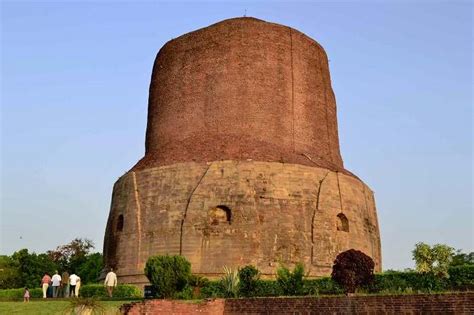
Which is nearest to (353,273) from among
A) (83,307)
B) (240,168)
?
(83,307)

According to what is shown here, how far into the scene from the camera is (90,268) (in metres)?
38.4

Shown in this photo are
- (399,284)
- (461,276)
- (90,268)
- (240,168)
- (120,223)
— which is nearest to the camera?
(461,276)

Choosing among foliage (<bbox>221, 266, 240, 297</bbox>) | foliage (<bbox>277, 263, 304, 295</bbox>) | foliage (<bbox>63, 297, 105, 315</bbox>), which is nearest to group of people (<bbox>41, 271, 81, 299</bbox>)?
foliage (<bbox>221, 266, 240, 297</bbox>)

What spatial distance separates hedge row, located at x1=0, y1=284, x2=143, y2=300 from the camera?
17797 mm

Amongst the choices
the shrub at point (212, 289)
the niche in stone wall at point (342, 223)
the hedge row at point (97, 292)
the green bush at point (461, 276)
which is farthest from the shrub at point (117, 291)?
the green bush at point (461, 276)

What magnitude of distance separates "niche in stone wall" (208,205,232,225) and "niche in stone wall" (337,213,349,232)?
4.15 metres

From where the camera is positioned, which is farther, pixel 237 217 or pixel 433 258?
pixel 237 217

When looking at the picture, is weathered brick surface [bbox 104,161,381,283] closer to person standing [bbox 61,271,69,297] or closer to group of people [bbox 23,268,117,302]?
person standing [bbox 61,271,69,297]

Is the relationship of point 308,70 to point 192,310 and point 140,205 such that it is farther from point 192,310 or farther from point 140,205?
point 192,310

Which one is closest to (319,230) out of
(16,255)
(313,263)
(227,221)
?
(313,263)

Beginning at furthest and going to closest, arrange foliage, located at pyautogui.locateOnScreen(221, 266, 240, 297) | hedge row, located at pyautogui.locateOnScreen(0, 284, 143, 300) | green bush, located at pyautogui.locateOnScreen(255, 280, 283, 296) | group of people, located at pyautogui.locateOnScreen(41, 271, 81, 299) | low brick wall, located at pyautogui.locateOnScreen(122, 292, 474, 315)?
group of people, located at pyautogui.locateOnScreen(41, 271, 81, 299)
hedge row, located at pyautogui.locateOnScreen(0, 284, 143, 300)
green bush, located at pyautogui.locateOnScreen(255, 280, 283, 296)
foliage, located at pyautogui.locateOnScreen(221, 266, 240, 297)
low brick wall, located at pyautogui.locateOnScreen(122, 292, 474, 315)

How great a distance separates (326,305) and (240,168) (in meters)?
9.88

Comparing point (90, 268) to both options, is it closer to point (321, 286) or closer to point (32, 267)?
point (32, 267)

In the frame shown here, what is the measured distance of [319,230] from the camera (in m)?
20.5
